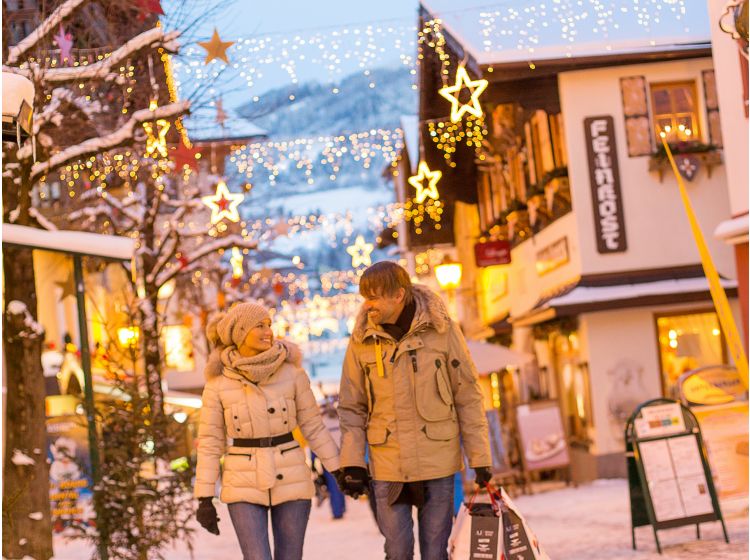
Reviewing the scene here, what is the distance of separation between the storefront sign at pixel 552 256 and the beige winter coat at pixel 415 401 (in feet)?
51.9

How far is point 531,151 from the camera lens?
24.8m

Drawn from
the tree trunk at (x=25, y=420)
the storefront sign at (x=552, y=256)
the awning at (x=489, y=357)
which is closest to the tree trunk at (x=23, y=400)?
the tree trunk at (x=25, y=420)

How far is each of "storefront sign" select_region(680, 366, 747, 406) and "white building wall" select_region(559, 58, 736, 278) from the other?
9.54 metres

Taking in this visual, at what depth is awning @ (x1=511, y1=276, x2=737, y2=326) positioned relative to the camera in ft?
68.7

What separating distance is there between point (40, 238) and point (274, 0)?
565cm

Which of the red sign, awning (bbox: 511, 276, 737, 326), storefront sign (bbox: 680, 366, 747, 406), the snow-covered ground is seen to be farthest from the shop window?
storefront sign (bbox: 680, 366, 747, 406)

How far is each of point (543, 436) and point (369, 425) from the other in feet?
45.7

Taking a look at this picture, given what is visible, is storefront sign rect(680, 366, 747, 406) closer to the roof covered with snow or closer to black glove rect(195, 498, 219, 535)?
black glove rect(195, 498, 219, 535)

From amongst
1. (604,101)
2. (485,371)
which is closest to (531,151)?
(604,101)

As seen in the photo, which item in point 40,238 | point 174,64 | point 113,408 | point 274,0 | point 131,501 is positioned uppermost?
point 274,0

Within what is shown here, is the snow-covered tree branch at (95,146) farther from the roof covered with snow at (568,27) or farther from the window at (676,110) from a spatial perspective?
the window at (676,110)

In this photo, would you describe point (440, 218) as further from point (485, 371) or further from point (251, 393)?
point (251, 393)

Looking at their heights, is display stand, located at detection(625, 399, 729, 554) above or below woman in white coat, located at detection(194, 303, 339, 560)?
below

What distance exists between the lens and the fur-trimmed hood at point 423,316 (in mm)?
6711
